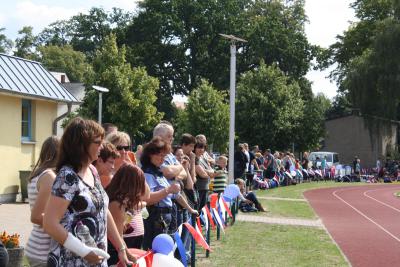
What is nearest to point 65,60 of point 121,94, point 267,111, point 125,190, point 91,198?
point 267,111

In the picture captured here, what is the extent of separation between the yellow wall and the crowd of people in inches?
455

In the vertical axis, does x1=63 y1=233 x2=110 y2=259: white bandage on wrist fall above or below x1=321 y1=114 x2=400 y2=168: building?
below

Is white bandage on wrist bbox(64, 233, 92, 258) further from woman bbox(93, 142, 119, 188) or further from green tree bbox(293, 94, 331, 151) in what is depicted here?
green tree bbox(293, 94, 331, 151)

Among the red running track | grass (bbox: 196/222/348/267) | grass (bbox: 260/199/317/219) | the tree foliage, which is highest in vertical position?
the tree foliage

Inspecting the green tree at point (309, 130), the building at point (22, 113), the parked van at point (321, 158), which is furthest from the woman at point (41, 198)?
the green tree at point (309, 130)

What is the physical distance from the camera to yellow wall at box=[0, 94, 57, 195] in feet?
58.3

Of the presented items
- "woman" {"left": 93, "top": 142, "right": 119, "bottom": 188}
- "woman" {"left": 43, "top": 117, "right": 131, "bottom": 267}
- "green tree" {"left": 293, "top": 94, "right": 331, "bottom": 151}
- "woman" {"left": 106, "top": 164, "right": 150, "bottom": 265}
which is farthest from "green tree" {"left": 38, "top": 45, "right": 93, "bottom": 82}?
"woman" {"left": 43, "top": 117, "right": 131, "bottom": 267}

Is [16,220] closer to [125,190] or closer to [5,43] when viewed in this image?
[125,190]

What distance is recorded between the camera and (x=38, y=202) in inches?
179

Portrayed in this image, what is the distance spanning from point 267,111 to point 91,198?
132ft

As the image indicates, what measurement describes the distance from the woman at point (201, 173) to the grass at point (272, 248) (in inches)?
33.2

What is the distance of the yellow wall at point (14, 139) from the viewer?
58.3ft

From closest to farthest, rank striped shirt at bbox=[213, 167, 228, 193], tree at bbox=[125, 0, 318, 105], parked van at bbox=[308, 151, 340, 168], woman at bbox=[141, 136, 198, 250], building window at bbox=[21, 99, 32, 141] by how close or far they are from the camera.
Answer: woman at bbox=[141, 136, 198, 250]
striped shirt at bbox=[213, 167, 228, 193]
building window at bbox=[21, 99, 32, 141]
parked van at bbox=[308, 151, 340, 168]
tree at bbox=[125, 0, 318, 105]

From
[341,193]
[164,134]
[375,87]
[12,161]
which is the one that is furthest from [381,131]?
[164,134]
